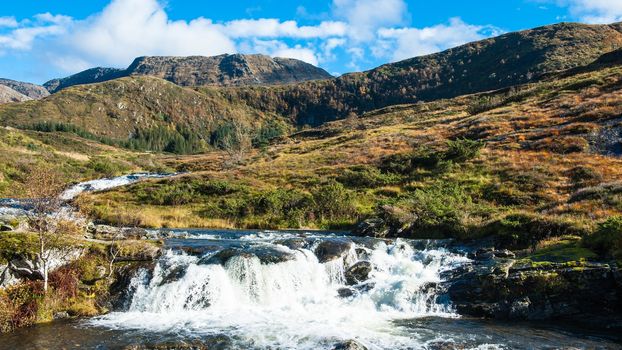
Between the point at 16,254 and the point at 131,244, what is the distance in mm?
4522

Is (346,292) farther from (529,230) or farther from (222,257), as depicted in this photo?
(529,230)

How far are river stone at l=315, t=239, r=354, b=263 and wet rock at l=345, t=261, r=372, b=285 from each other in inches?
A: 36.6

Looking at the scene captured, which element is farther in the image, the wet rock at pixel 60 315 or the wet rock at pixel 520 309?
the wet rock at pixel 520 309

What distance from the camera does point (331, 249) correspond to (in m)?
22.3

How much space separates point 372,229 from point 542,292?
44.3 feet

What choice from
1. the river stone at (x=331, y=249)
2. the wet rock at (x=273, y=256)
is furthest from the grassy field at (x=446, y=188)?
the wet rock at (x=273, y=256)

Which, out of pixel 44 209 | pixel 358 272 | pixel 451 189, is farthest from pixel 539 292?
pixel 451 189

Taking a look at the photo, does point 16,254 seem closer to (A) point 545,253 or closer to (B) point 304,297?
(B) point 304,297

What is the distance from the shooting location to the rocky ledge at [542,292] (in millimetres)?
16125

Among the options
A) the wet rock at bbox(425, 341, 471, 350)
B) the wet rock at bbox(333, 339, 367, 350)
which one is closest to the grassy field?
the wet rock at bbox(425, 341, 471, 350)

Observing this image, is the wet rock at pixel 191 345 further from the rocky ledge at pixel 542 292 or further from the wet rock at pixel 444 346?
the rocky ledge at pixel 542 292

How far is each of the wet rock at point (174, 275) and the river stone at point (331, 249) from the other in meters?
6.54

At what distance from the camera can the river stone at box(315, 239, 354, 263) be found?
21766 mm

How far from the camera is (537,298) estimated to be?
17.0 meters
